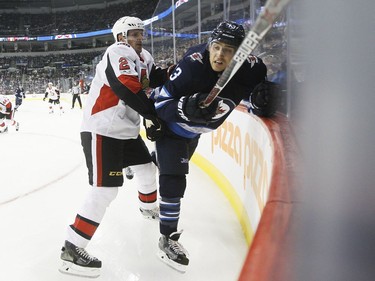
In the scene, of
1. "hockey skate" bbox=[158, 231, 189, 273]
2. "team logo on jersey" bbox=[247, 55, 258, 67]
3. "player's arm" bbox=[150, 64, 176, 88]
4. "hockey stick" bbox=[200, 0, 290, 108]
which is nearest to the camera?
"hockey stick" bbox=[200, 0, 290, 108]

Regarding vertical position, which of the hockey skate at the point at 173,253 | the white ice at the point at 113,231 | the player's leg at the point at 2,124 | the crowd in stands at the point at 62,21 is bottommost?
the player's leg at the point at 2,124

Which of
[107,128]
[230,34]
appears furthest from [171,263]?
[230,34]

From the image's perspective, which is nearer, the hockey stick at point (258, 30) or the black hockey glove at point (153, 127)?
the hockey stick at point (258, 30)

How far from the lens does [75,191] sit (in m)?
3.20

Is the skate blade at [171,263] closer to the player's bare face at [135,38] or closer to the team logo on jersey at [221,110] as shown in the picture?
the team logo on jersey at [221,110]

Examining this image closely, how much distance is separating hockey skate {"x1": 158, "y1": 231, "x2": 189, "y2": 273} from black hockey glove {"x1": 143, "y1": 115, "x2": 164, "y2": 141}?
0.52m

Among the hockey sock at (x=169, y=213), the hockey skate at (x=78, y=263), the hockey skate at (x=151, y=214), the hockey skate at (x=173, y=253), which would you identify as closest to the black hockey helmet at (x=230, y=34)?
the hockey sock at (x=169, y=213)

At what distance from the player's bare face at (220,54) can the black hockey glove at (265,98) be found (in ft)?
0.87

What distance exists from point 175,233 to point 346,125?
1.41m

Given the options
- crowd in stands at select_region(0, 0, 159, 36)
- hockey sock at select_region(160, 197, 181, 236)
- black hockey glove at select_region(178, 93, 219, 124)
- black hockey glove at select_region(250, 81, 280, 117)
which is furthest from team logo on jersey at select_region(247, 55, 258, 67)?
crowd in stands at select_region(0, 0, 159, 36)

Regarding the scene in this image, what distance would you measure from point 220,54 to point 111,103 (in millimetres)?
616

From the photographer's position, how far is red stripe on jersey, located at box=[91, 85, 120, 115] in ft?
5.72

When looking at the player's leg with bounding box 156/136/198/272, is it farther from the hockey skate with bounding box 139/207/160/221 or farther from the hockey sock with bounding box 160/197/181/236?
the hockey skate with bounding box 139/207/160/221

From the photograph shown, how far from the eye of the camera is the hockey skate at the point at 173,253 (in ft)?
5.74
